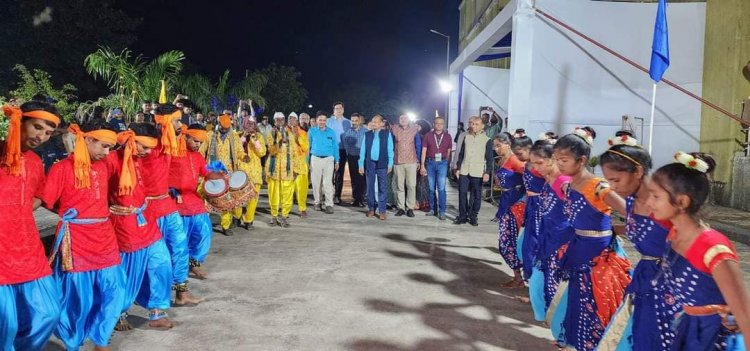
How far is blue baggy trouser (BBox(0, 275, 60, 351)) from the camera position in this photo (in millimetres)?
2887

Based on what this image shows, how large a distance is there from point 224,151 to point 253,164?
0.74 meters

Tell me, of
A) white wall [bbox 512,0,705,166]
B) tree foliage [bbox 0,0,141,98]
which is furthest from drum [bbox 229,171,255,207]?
tree foliage [bbox 0,0,141,98]

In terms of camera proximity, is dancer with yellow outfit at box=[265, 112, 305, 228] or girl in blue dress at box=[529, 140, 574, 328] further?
dancer with yellow outfit at box=[265, 112, 305, 228]

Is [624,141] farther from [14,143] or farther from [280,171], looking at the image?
[280,171]

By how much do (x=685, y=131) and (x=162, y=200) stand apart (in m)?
10.0

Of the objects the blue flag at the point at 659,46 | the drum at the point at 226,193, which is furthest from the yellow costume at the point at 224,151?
the blue flag at the point at 659,46

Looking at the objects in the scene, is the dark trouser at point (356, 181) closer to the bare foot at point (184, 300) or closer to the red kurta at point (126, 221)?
the bare foot at point (184, 300)

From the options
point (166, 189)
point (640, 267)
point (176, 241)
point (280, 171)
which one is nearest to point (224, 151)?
point (280, 171)

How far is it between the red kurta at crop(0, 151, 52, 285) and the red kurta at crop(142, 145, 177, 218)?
53.4 inches

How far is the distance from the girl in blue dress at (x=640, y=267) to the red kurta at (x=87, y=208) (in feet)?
10.00

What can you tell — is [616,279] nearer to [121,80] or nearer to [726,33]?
[726,33]

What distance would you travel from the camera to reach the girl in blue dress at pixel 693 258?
7.21 feet

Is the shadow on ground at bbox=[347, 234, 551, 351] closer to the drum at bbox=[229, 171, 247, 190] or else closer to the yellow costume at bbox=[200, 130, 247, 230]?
the drum at bbox=[229, 171, 247, 190]

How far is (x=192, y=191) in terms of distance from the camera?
5215mm
